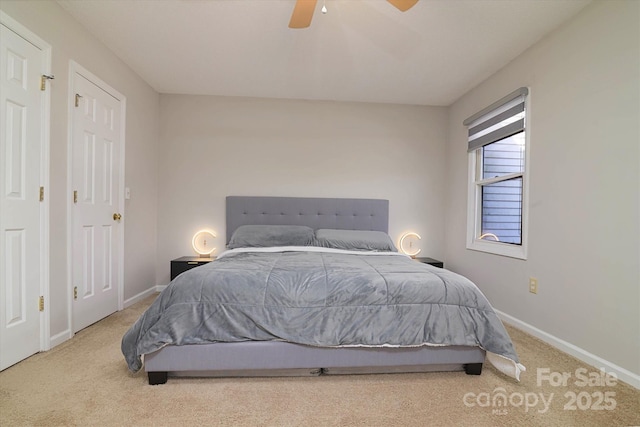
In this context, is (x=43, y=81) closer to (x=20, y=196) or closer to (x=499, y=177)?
(x=20, y=196)

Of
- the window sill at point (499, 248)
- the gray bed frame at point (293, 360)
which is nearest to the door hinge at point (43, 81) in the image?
the gray bed frame at point (293, 360)

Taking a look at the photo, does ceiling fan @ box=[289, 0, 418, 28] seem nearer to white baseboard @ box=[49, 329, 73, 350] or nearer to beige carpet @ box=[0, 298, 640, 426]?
beige carpet @ box=[0, 298, 640, 426]

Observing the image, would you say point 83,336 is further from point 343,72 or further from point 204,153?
point 343,72

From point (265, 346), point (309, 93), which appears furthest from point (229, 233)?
point (265, 346)

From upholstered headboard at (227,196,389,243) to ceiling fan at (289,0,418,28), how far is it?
6.81ft

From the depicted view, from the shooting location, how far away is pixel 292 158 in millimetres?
3867

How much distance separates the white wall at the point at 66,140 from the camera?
2.15m

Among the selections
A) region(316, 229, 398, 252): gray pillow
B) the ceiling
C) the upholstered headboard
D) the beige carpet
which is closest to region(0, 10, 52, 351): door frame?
the beige carpet

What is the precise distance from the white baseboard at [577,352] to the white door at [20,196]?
3.72 meters

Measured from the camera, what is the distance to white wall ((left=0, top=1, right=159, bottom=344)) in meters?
2.15

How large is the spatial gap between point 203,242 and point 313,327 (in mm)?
2499

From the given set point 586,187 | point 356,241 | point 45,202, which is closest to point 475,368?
point 586,187

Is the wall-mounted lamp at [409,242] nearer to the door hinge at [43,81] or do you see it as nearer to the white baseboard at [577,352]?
the white baseboard at [577,352]

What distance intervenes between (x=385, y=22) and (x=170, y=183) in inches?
118
